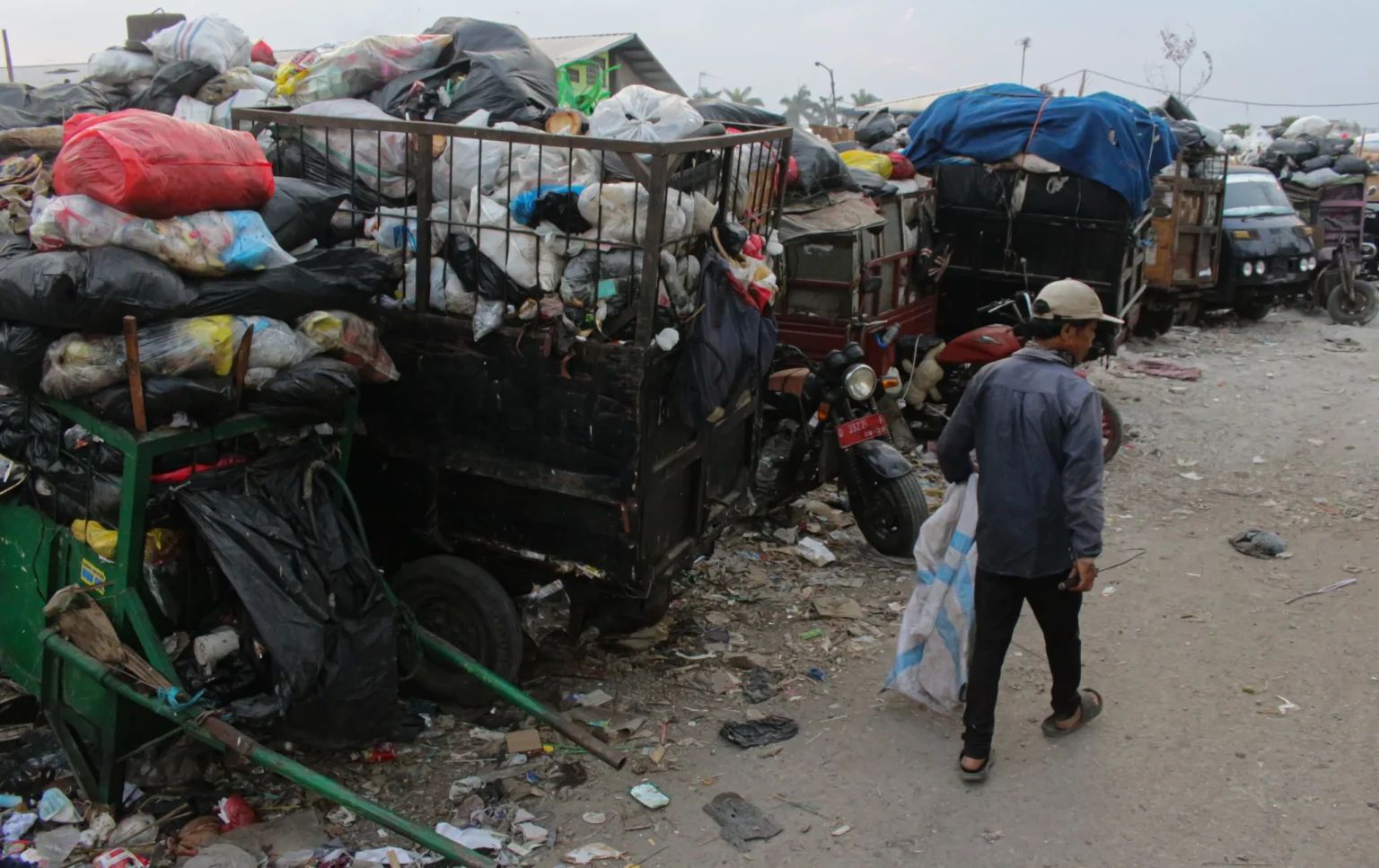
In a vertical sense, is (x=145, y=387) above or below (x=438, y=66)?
below

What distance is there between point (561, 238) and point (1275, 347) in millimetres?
10044

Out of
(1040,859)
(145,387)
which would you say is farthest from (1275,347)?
(145,387)

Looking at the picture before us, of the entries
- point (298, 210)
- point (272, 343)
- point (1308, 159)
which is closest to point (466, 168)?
point (298, 210)

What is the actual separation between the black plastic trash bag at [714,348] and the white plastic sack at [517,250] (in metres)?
0.53

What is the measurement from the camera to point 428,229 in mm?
4012

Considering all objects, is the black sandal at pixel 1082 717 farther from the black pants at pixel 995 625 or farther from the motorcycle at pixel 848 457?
the motorcycle at pixel 848 457

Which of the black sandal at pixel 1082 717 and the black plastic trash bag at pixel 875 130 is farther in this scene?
the black plastic trash bag at pixel 875 130

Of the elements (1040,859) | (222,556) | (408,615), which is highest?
(222,556)

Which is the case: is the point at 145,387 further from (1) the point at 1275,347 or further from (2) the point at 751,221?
(1) the point at 1275,347

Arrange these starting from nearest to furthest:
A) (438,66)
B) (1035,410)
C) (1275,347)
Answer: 1. (1035,410)
2. (438,66)
3. (1275,347)

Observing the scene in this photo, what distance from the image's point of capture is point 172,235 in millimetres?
3314

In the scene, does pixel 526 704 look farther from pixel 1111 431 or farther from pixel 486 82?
pixel 1111 431

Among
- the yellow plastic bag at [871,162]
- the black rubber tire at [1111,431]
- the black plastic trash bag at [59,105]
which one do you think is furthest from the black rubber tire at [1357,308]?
the black plastic trash bag at [59,105]

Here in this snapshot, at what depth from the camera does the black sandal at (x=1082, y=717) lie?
3.99 metres
